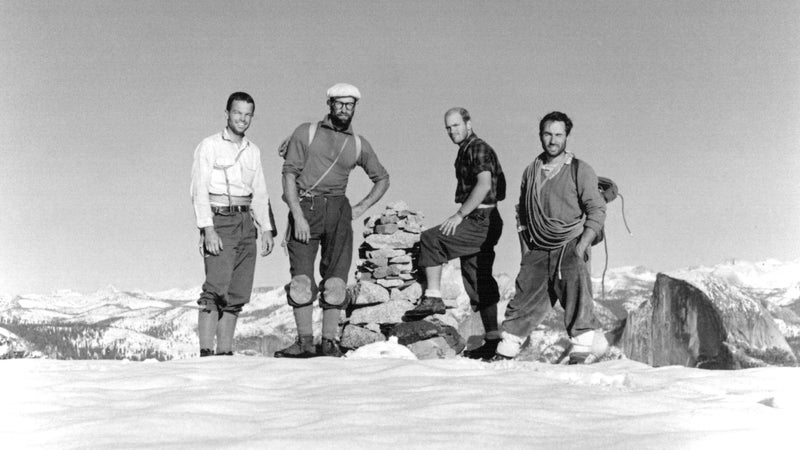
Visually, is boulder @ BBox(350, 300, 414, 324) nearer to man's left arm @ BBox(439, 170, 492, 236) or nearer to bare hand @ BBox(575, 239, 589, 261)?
man's left arm @ BBox(439, 170, 492, 236)

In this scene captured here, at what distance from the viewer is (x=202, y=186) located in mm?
6297

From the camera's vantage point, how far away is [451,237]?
23.1ft

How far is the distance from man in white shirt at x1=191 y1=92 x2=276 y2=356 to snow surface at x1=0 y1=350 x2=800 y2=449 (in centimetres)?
119

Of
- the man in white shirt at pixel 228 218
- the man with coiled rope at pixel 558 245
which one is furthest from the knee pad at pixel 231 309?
the man with coiled rope at pixel 558 245

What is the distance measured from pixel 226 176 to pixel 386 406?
3.47 metres

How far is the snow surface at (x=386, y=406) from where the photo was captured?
9.25 ft

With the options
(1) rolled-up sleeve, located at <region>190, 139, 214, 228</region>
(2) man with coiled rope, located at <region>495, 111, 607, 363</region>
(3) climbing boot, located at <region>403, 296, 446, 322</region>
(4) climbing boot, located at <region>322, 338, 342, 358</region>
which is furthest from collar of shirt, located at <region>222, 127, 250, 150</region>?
(2) man with coiled rope, located at <region>495, 111, 607, 363</region>

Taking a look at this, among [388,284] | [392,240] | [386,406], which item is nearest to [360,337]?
[388,284]

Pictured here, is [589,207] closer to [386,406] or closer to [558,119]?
[558,119]

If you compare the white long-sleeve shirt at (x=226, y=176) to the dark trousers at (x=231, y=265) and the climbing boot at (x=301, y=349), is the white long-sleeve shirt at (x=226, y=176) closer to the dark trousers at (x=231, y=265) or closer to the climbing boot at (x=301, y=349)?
the dark trousers at (x=231, y=265)

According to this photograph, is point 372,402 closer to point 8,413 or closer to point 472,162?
point 8,413

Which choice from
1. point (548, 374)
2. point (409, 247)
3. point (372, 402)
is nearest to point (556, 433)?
point (372, 402)

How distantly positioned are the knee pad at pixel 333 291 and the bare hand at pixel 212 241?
3.58ft

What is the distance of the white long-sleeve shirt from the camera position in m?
6.30
